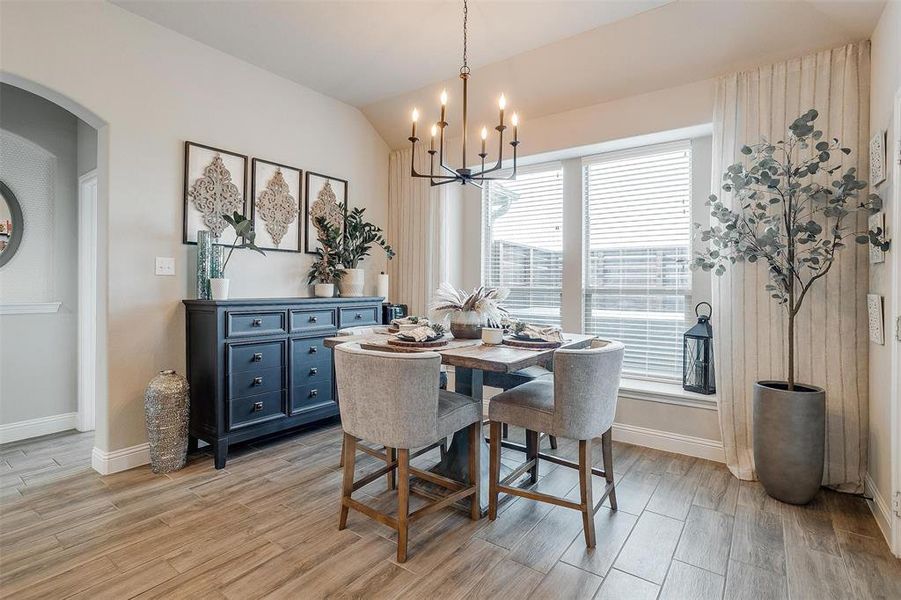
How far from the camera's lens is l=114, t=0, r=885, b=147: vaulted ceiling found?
8.60ft

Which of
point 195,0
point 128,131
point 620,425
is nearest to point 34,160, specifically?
point 128,131

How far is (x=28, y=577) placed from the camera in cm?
179

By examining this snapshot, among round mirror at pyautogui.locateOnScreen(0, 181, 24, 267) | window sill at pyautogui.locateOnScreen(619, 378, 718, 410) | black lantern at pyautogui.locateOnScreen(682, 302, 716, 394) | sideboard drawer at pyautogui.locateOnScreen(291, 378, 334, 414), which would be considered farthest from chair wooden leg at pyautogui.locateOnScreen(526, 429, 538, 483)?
round mirror at pyautogui.locateOnScreen(0, 181, 24, 267)

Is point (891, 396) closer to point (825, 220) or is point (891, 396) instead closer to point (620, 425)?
point (825, 220)

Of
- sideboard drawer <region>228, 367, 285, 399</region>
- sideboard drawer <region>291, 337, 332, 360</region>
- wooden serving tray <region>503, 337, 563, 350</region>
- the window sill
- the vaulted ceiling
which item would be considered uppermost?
the vaulted ceiling

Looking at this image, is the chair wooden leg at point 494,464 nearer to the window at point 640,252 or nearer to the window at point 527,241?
the window at point 640,252

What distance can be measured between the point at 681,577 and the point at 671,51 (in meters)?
3.01

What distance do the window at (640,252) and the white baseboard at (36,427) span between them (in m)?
4.36

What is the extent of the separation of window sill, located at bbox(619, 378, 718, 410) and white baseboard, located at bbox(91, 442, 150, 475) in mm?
3331

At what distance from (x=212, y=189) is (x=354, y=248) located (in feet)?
4.09

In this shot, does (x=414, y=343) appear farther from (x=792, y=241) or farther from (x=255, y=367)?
(x=792, y=241)

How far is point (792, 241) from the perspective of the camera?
2451mm

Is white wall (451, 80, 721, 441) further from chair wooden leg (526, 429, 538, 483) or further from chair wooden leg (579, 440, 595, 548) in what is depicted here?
chair wooden leg (579, 440, 595, 548)

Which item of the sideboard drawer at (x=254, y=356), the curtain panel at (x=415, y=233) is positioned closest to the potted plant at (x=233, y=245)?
the sideboard drawer at (x=254, y=356)
